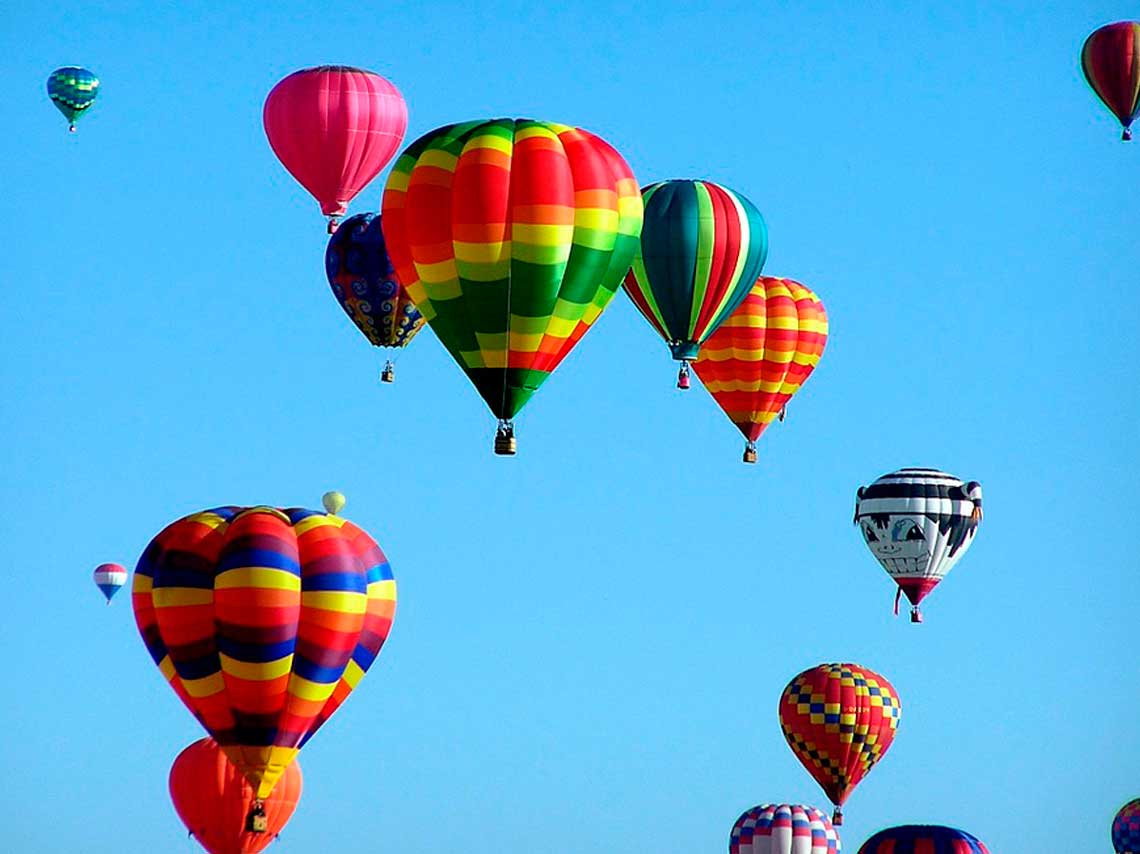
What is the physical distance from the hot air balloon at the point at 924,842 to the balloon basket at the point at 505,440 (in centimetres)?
1435

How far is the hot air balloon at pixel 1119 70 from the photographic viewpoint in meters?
55.8

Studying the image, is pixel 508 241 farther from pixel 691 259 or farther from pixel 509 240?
pixel 691 259

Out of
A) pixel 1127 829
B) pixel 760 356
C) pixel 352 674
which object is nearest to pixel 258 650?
pixel 352 674

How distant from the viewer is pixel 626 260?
4184cm

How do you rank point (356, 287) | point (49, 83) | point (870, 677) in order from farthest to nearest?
1. point (49, 83)
2. point (870, 677)
3. point (356, 287)

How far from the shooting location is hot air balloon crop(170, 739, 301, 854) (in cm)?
4781

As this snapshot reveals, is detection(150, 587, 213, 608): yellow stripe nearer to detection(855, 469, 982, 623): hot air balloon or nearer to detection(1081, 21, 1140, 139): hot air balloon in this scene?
detection(855, 469, 982, 623): hot air balloon

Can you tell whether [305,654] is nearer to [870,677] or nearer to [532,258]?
[532,258]

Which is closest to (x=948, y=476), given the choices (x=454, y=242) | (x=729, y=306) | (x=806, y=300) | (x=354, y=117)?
(x=806, y=300)

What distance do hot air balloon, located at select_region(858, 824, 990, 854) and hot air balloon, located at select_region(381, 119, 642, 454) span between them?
1417cm

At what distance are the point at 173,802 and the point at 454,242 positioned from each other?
1203 centimetres

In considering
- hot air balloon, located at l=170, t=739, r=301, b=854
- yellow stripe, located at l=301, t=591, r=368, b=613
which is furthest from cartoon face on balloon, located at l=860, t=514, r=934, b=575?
yellow stripe, located at l=301, t=591, r=368, b=613

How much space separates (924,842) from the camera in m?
52.4

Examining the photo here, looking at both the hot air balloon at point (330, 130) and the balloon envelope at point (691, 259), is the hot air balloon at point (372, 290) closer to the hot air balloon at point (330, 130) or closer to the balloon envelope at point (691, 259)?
the hot air balloon at point (330, 130)
